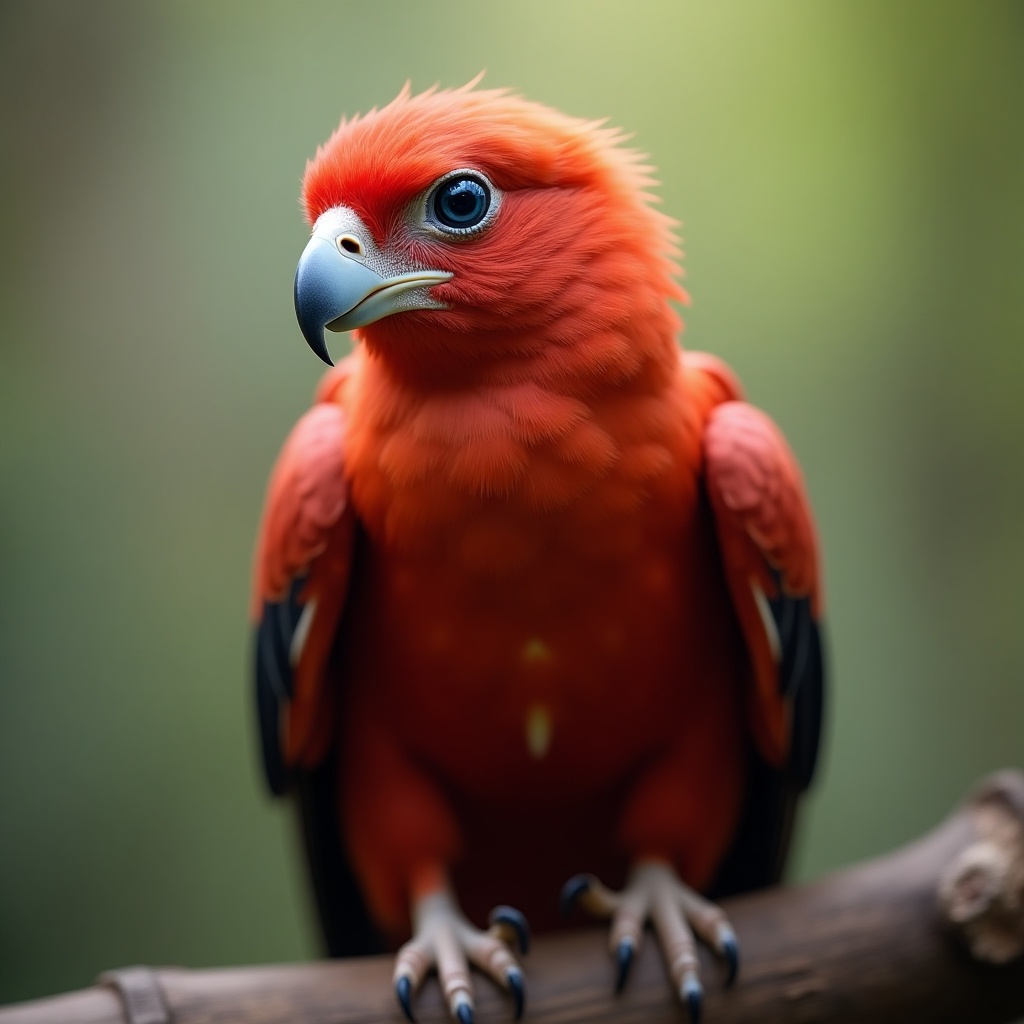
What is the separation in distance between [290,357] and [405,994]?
1.87 meters

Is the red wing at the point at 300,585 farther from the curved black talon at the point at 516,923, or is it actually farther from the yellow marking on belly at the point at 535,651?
the curved black talon at the point at 516,923

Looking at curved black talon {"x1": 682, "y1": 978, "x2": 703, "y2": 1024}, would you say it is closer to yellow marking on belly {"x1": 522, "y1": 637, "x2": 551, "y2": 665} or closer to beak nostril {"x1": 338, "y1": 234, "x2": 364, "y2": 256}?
yellow marking on belly {"x1": 522, "y1": 637, "x2": 551, "y2": 665}

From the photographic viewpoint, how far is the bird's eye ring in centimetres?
169

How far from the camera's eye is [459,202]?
1.70 m

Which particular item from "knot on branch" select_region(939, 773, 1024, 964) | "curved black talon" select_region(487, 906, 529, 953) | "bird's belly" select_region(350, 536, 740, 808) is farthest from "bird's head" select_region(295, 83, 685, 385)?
"knot on branch" select_region(939, 773, 1024, 964)

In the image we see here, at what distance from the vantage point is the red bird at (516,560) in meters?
1.71

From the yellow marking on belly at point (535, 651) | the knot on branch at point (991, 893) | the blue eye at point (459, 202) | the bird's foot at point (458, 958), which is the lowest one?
the knot on branch at point (991, 893)

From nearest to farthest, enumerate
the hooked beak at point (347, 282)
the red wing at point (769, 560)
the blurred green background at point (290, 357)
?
the hooked beak at point (347, 282) < the red wing at point (769, 560) < the blurred green background at point (290, 357)

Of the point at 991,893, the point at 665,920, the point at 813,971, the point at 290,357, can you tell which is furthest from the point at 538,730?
the point at 290,357

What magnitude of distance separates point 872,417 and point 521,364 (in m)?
2.05

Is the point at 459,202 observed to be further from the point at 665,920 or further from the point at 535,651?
the point at 665,920

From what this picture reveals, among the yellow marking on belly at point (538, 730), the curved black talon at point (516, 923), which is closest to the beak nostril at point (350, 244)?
the yellow marking on belly at point (538, 730)

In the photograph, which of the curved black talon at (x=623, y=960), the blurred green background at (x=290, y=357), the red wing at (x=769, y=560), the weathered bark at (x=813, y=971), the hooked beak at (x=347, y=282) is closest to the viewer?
the hooked beak at (x=347, y=282)

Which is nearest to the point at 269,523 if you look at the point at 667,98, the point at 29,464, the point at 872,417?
the point at 29,464
